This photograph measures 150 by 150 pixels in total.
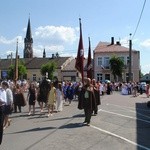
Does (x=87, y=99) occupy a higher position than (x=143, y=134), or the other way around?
(x=87, y=99)

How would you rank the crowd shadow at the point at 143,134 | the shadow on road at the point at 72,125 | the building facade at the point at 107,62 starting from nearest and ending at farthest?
the crowd shadow at the point at 143,134, the shadow on road at the point at 72,125, the building facade at the point at 107,62

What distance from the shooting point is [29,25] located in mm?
140875

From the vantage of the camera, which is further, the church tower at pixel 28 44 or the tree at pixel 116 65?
the church tower at pixel 28 44

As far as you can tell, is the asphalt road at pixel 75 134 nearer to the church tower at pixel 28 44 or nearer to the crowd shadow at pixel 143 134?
the crowd shadow at pixel 143 134

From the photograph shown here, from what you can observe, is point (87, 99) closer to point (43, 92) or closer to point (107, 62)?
point (43, 92)

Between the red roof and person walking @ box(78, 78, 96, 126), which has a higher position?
the red roof

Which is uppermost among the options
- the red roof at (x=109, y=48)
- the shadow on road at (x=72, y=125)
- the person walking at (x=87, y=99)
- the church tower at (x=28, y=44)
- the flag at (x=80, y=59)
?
the church tower at (x=28, y=44)

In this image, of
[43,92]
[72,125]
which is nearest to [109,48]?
[43,92]

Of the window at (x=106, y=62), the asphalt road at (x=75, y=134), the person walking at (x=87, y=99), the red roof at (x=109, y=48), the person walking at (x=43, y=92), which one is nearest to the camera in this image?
the asphalt road at (x=75, y=134)

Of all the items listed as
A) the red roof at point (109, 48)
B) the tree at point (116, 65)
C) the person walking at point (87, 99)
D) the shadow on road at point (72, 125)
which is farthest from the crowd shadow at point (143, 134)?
the red roof at point (109, 48)

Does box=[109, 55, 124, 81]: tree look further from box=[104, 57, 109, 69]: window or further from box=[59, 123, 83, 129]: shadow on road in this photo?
box=[59, 123, 83, 129]: shadow on road

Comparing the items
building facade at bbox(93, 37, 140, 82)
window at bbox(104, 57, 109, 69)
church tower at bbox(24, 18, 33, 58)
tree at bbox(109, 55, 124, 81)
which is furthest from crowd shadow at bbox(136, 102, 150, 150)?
church tower at bbox(24, 18, 33, 58)

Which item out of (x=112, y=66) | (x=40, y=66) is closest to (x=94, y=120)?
(x=112, y=66)

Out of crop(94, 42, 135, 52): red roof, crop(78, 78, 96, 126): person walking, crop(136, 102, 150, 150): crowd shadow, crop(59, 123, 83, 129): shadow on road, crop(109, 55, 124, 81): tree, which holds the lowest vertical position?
crop(136, 102, 150, 150): crowd shadow
